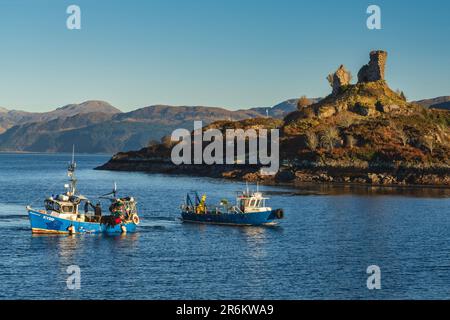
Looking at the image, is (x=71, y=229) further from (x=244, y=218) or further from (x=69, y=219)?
(x=244, y=218)

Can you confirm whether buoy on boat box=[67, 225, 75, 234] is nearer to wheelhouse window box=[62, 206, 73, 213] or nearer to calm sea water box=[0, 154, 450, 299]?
calm sea water box=[0, 154, 450, 299]

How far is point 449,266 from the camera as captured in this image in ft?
235

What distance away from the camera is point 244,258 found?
7550 centimetres

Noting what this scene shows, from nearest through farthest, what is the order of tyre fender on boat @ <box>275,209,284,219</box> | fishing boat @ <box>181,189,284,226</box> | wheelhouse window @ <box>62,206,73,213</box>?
wheelhouse window @ <box>62,206,73,213</box> < tyre fender on boat @ <box>275,209,284,219</box> < fishing boat @ <box>181,189,284,226</box>

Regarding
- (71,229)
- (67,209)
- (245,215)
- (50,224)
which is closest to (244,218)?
(245,215)

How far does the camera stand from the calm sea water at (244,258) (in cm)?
6066

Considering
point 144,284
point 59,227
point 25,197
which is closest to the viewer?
point 144,284

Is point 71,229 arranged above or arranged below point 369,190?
below

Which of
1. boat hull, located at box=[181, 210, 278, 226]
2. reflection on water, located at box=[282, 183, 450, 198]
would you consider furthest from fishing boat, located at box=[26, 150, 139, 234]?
reflection on water, located at box=[282, 183, 450, 198]

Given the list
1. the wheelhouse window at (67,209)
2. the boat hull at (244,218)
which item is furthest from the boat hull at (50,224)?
the boat hull at (244,218)

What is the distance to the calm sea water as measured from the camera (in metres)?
60.7
